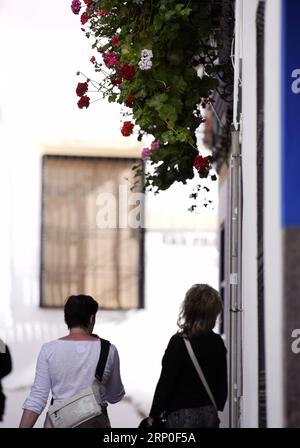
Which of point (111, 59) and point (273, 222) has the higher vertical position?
point (111, 59)

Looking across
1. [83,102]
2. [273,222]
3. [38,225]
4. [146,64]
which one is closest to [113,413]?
[38,225]

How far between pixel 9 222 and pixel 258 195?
730cm

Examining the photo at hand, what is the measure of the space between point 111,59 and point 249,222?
7.09ft

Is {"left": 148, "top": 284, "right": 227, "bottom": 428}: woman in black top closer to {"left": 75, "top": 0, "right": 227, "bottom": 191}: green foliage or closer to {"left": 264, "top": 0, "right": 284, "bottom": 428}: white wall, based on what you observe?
{"left": 75, "top": 0, "right": 227, "bottom": 191}: green foliage

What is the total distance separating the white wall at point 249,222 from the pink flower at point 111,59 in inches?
58.5

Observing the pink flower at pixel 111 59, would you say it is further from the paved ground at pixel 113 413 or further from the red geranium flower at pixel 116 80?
the paved ground at pixel 113 413

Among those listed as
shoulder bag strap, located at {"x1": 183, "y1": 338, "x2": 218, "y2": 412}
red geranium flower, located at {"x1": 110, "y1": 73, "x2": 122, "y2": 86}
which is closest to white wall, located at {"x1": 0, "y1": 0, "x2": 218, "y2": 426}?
red geranium flower, located at {"x1": 110, "y1": 73, "x2": 122, "y2": 86}

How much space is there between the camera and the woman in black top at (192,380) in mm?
5996

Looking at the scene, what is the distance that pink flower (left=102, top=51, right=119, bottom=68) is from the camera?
6.92 m

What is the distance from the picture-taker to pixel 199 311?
244 inches

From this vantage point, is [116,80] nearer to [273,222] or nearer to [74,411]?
[74,411]

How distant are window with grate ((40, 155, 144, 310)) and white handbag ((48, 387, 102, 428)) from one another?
19.7 ft

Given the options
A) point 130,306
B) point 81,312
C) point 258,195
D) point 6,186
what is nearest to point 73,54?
point 6,186

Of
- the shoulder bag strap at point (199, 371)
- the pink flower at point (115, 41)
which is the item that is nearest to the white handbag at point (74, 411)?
the shoulder bag strap at point (199, 371)
